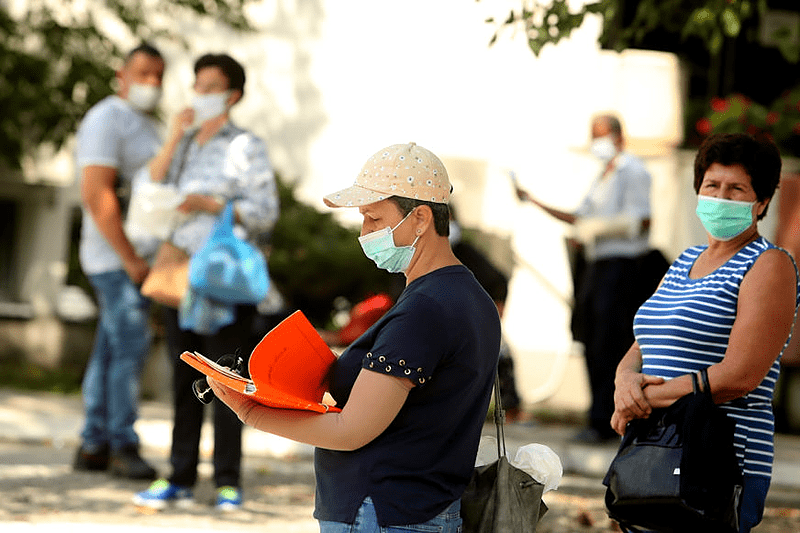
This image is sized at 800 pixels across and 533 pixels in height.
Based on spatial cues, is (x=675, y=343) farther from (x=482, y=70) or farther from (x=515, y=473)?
(x=482, y=70)

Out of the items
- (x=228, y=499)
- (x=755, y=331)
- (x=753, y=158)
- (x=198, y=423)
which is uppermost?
(x=753, y=158)

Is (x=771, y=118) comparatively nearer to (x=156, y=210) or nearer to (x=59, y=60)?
(x=156, y=210)

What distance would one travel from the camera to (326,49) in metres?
11.4

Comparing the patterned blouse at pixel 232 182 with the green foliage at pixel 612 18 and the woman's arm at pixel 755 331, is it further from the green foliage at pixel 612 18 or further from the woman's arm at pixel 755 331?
the woman's arm at pixel 755 331

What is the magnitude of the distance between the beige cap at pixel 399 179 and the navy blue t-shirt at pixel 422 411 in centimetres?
22

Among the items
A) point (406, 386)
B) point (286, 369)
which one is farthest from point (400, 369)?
point (286, 369)

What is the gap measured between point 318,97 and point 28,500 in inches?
248

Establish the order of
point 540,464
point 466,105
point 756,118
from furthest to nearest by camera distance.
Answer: point 466,105 → point 756,118 → point 540,464

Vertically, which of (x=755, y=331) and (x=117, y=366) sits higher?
(x=755, y=331)

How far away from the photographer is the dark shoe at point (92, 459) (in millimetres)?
6582

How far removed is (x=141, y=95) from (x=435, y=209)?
4.00 meters

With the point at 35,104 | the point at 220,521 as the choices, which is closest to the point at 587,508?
the point at 220,521

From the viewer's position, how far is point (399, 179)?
300cm

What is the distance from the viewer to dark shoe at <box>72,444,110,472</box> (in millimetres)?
6582
